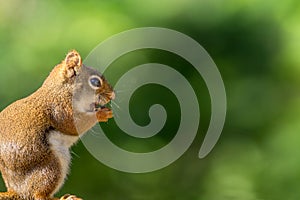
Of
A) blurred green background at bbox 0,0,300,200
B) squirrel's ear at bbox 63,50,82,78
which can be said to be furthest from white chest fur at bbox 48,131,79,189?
blurred green background at bbox 0,0,300,200

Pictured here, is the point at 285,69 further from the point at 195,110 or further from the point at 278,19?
the point at 195,110

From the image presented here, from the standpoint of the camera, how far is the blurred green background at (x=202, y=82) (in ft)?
15.3

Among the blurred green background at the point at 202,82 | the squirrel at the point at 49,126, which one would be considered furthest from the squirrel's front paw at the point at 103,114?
the blurred green background at the point at 202,82

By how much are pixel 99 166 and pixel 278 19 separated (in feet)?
5.11

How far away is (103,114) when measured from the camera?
1.36 meters

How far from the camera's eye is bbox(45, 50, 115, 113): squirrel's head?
4.41 ft

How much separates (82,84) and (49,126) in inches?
3.7

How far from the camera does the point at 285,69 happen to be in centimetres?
523

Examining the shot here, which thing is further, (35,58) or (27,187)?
(35,58)

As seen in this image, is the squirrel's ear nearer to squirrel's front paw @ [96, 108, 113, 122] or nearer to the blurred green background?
squirrel's front paw @ [96, 108, 113, 122]

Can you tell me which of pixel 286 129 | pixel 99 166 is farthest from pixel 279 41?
pixel 99 166

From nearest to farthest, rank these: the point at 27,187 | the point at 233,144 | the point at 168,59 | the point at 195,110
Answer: the point at 27,187 → the point at 195,110 → the point at 168,59 → the point at 233,144

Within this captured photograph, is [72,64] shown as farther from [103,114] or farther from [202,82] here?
[202,82]

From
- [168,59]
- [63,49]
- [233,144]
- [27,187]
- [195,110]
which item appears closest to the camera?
[27,187]
